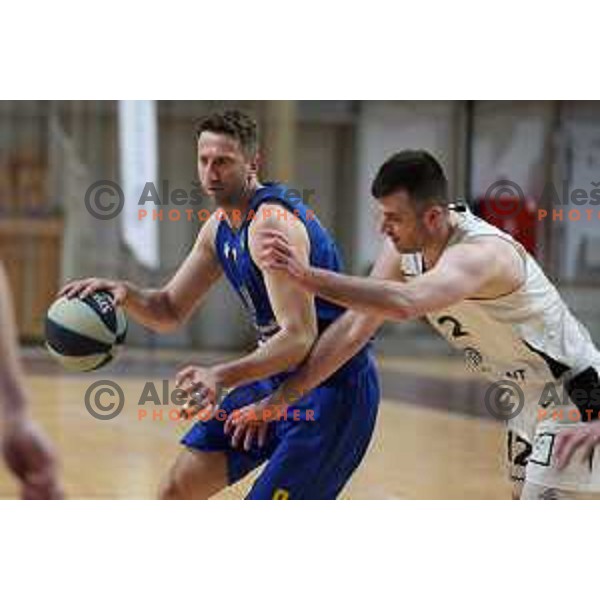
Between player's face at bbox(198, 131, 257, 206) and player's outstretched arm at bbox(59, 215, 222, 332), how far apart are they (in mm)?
132

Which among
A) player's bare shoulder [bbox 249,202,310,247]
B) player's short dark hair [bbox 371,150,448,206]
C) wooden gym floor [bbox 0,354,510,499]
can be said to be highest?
player's short dark hair [bbox 371,150,448,206]

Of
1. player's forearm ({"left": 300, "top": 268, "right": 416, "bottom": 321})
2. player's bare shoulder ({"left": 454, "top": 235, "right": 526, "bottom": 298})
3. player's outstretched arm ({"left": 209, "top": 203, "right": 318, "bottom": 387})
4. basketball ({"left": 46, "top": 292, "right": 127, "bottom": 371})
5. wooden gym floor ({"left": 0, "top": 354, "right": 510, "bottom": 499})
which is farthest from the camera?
wooden gym floor ({"left": 0, "top": 354, "right": 510, "bottom": 499})

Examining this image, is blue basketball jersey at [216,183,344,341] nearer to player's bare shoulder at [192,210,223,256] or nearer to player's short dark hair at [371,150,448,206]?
player's bare shoulder at [192,210,223,256]

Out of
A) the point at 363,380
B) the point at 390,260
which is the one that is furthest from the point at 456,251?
the point at 363,380

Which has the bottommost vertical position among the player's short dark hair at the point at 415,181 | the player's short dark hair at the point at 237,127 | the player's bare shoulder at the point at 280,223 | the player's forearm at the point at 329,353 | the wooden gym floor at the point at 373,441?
the wooden gym floor at the point at 373,441

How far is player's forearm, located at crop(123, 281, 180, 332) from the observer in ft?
12.1

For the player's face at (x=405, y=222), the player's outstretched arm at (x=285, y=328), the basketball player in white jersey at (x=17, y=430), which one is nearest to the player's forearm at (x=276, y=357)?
the player's outstretched arm at (x=285, y=328)

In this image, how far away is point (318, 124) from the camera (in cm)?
693

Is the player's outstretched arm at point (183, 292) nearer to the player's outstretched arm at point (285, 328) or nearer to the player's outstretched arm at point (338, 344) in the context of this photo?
the player's outstretched arm at point (285, 328)

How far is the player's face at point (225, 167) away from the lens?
357 centimetres

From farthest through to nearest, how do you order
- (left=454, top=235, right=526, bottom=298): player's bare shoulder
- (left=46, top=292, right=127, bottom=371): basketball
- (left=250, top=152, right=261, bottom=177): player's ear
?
(left=250, top=152, right=261, bottom=177): player's ear → (left=46, top=292, right=127, bottom=371): basketball → (left=454, top=235, right=526, bottom=298): player's bare shoulder

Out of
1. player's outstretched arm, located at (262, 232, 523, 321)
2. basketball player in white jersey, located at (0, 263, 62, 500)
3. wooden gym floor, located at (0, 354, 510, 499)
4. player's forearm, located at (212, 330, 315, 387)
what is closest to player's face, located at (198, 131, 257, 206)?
player's outstretched arm, located at (262, 232, 523, 321)

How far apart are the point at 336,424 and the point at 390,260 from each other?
468mm

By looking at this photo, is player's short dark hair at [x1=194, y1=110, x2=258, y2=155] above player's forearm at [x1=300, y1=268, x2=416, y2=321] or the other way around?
above
